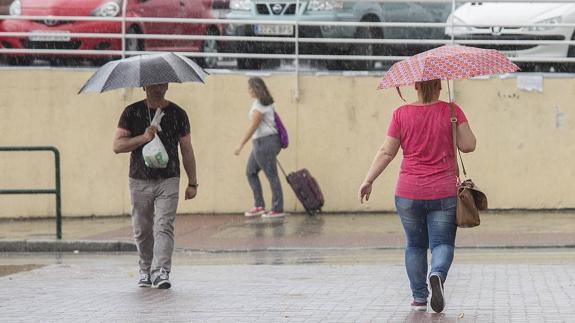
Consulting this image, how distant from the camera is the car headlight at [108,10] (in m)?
18.7

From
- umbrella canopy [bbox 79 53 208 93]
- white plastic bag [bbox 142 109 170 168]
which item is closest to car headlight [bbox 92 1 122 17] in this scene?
umbrella canopy [bbox 79 53 208 93]

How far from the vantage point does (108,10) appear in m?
18.7

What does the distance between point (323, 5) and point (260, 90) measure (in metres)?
Answer: 2.23

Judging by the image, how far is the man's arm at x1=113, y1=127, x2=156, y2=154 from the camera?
1055cm

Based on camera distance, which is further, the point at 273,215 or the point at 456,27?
the point at 456,27

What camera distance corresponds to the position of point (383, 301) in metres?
9.57

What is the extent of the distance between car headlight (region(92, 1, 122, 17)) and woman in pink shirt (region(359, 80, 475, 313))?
10.5m

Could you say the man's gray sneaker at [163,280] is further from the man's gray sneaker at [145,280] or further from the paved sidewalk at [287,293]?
the man's gray sneaker at [145,280]

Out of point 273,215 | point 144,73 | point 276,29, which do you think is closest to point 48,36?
point 276,29

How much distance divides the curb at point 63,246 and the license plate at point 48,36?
13.3 feet

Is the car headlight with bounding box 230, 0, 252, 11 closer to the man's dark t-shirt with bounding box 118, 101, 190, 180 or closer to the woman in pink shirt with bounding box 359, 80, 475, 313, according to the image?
the man's dark t-shirt with bounding box 118, 101, 190, 180

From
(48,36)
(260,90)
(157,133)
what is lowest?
(260,90)

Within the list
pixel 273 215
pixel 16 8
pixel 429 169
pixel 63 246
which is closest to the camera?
pixel 429 169

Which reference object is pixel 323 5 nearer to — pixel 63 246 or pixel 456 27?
pixel 456 27
